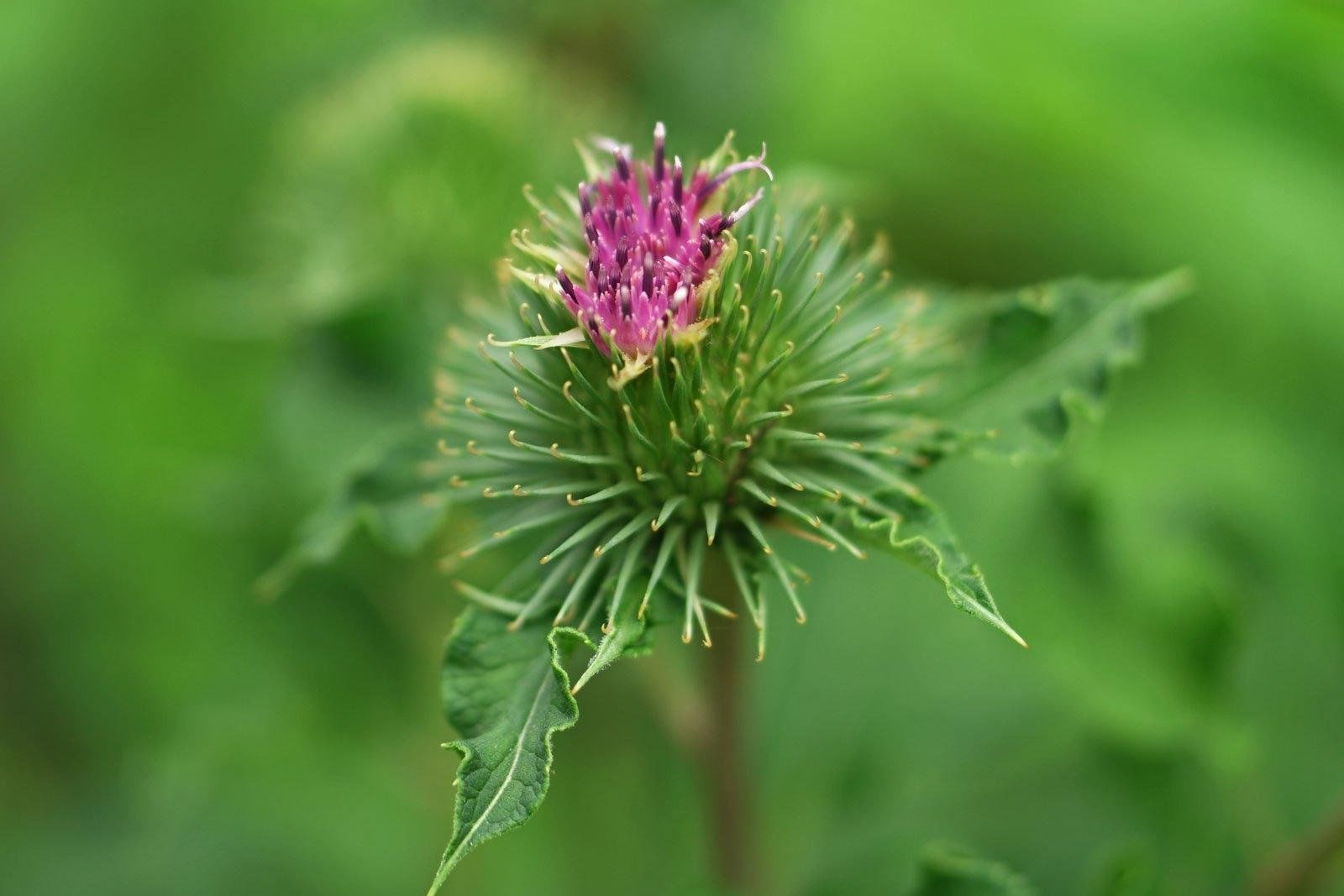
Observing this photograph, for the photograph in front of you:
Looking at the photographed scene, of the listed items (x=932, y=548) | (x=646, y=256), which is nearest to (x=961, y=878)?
(x=932, y=548)

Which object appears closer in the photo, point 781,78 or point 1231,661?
point 1231,661

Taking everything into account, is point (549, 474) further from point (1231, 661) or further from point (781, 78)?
point (781, 78)

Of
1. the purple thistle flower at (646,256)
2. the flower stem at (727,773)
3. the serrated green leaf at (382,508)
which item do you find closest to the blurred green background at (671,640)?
the flower stem at (727,773)

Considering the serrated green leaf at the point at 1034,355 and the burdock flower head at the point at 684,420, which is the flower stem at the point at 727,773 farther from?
the serrated green leaf at the point at 1034,355

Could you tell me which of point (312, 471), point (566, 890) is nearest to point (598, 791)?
point (566, 890)

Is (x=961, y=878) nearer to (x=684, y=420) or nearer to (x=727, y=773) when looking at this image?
(x=727, y=773)
